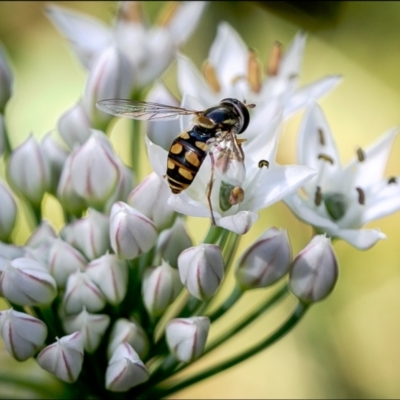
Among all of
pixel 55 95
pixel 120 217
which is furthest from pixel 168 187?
pixel 55 95

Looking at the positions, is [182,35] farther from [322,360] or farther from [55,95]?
[322,360]

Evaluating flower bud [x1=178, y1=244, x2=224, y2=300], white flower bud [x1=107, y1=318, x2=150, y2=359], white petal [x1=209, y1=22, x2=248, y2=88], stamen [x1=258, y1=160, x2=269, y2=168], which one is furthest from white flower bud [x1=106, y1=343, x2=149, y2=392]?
white petal [x1=209, y1=22, x2=248, y2=88]

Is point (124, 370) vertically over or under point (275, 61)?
under

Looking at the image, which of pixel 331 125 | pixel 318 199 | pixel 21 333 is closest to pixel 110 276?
pixel 21 333

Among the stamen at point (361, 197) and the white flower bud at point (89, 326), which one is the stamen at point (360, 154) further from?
the white flower bud at point (89, 326)

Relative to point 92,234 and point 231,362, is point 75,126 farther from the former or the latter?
point 231,362

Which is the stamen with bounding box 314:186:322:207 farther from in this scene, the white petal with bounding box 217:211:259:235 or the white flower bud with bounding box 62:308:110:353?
the white flower bud with bounding box 62:308:110:353
